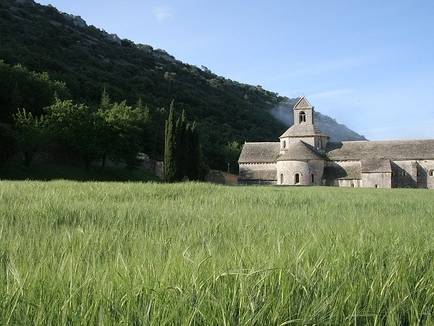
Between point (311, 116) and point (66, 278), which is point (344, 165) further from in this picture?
point (66, 278)

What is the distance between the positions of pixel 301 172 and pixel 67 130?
28149 mm

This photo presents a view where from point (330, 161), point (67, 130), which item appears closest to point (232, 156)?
point (330, 161)

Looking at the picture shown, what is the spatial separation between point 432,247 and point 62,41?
91.7 m

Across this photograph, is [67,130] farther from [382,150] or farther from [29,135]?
[382,150]

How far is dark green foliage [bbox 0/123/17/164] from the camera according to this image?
34000mm

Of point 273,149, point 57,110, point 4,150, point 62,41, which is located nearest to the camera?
point 4,150

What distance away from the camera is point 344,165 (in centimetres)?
5869

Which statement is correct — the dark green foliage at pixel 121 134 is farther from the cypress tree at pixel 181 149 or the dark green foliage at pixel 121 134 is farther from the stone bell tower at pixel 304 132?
the stone bell tower at pixel 304 132

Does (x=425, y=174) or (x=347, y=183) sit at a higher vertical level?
(x=425, y=174)

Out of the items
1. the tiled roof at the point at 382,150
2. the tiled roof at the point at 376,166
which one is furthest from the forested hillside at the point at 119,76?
the tiled roof at the point at 376,166

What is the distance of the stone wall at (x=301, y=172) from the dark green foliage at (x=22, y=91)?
2639 centimetres

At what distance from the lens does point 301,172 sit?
55156 millimetres

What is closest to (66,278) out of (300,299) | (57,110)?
(300,299)

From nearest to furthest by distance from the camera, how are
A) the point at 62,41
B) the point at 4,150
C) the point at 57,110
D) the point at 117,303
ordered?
the point at 117,303, the point at 4,150, the point at 57,110, the point at 62,41
